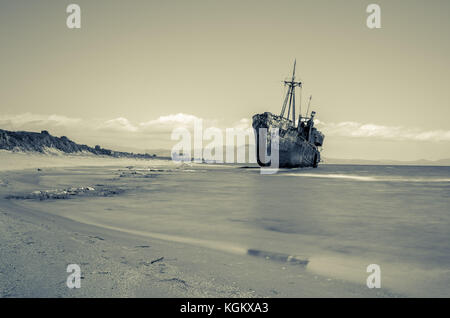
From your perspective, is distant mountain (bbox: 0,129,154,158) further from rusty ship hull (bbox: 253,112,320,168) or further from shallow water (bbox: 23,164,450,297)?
shallow water (bbox: 23,164,450,297)

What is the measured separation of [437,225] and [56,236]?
33.2 feet

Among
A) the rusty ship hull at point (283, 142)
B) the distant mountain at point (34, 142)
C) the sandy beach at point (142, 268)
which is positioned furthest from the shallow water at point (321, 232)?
the distant mountain at point (34, 142)

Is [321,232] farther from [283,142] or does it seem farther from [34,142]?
[34,142]

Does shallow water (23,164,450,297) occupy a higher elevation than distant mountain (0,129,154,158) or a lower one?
lower

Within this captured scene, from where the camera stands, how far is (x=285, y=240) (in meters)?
6.68

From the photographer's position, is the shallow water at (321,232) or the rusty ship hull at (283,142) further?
the rusty ship hull at (283,142)

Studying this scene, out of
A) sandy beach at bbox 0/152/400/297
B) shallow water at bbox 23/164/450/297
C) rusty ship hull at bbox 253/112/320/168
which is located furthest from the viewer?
rusty ship hull at bbox 253/112/320/168

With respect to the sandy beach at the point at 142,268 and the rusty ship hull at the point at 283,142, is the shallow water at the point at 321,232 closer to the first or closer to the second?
the sandy beach at the point at 142,268

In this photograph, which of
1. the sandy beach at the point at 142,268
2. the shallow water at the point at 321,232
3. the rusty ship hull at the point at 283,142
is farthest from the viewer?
the rusty ship hull at the point at 283,142

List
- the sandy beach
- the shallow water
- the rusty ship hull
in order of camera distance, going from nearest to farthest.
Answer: the sandy beach → the shallow water → the rusty ship hull

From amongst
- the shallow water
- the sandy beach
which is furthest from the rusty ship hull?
the sandy beach

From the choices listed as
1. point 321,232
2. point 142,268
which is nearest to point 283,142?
point 321,232
